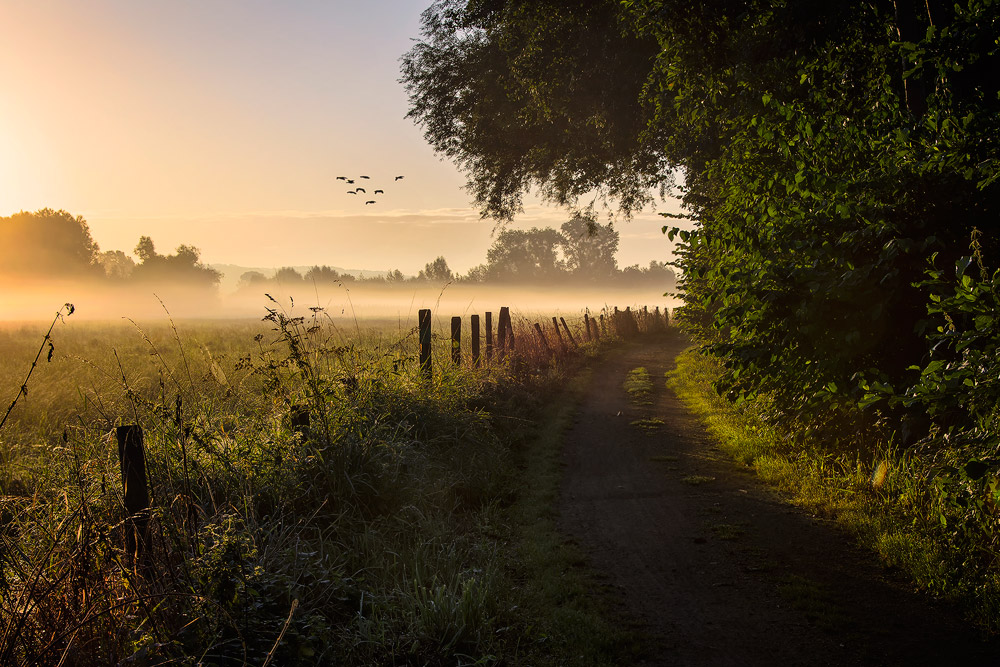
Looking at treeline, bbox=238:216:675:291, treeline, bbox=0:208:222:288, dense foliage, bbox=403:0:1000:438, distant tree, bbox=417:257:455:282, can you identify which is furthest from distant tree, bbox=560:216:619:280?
dense foliage, bbox=403:0:1000:438

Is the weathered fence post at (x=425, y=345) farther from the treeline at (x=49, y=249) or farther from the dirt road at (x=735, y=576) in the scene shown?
the treeline at (x=49, y=249)

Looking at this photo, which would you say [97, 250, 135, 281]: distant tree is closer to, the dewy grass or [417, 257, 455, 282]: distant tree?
[417, 257, 455, 282]: distant tree

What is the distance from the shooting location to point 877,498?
608cm

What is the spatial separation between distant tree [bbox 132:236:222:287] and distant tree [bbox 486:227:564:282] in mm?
56764

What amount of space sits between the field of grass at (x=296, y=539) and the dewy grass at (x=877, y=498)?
268cm

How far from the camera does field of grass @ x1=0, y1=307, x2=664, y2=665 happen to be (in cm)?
334

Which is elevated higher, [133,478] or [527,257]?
[527,257]

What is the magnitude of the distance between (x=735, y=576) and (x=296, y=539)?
11.9ft

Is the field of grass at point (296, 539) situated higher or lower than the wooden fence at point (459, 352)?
lower

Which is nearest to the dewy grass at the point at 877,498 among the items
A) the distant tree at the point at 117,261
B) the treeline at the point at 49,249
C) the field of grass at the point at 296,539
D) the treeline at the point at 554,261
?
the field of grass at the point at 296,539

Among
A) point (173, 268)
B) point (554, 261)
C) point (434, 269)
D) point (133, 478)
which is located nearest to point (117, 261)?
point (173, 268)

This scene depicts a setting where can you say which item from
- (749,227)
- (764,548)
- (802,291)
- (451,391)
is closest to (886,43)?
(749,227)

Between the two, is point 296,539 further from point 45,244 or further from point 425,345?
point 45,244

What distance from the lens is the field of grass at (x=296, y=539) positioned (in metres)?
3.34
